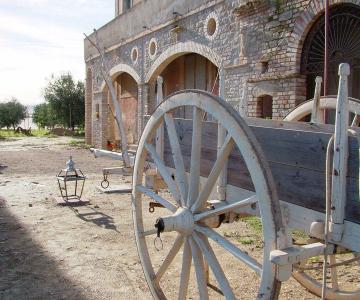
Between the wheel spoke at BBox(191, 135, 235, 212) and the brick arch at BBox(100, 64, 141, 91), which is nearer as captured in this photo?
the wheel spoke at BBox(191, 135, 235, 212)

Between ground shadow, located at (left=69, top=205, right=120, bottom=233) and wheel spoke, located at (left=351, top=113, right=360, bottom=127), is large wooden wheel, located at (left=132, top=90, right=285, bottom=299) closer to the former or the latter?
wheel spoke, located at (left=351, top=113, right=360, bottom=127)

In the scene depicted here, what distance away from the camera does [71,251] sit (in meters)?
4.89

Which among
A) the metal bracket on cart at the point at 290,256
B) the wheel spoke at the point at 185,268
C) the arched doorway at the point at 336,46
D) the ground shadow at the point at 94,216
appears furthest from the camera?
the arched doorway at the point at 336,46

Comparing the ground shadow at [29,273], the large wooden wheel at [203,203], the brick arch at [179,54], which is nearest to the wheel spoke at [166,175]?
the large wooden wheel at [203,203]

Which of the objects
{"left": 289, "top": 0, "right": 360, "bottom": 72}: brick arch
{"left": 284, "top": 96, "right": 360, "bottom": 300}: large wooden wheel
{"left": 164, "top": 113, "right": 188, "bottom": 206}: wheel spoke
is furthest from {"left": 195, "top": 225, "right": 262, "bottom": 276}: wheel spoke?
{"left": 289, "top": 0, "right": 360, "bottom": 72}: brick arch

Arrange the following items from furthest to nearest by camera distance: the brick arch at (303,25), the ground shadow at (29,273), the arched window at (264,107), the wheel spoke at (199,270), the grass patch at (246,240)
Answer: the arched window at (264,107)
the brick arch at (303,25)
the grass patch at (246,240)
the ground shadow at (29,273)
the wheel spoke at (199,270)

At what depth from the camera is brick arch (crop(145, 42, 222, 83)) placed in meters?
9.57

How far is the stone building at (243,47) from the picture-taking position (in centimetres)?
662

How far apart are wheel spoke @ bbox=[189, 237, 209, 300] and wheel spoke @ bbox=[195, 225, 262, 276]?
0.45ft

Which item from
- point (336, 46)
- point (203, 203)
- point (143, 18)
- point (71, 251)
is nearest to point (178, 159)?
point (203, 203)

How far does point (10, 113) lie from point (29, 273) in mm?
42143

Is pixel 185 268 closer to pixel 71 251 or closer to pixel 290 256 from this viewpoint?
pixel 290 256

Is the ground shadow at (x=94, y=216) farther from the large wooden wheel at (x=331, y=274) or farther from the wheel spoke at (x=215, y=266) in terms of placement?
the wheel spoke at (x=215, y=266)

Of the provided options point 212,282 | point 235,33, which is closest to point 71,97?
point 235,33
